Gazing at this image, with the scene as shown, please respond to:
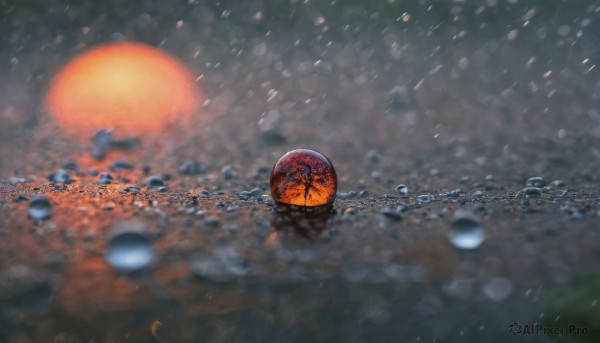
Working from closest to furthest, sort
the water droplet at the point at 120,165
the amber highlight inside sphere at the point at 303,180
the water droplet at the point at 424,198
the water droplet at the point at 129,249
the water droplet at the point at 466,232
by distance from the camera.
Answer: the water droplet at the point at 129,249 < the water droplet at the point at 466,232 < the amber highlight inside sphere at the point at 303,180 < the water droplet at the point at 424,198 < the water droplet at the point at 120,165

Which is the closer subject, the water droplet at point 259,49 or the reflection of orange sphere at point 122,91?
the reflection of orange sphere at point 122,91

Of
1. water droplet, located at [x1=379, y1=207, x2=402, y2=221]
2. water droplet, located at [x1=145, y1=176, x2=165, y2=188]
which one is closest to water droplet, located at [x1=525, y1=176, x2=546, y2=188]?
water droplet, located at [x1=379, y1=207, x2=402, y2=221]

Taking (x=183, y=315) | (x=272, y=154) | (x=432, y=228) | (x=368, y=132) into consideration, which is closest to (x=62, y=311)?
(x=183, y=315)

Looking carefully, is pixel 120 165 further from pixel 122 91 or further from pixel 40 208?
pixel 122 91

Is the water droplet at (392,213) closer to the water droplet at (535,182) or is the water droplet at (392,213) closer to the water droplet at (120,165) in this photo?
the water droplet at (535,182)

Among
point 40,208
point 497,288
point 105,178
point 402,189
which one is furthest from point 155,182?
point 497,288

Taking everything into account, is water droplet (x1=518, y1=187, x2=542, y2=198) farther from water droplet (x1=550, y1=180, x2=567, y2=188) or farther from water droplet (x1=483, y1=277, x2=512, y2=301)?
water droplet (x1=483, y1=277, x2=512, y2=301)

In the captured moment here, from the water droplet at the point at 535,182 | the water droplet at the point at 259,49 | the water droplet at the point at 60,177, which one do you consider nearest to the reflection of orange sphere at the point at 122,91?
the water droplet at the point at 259,49

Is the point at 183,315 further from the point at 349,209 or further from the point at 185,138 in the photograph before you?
the point at 185,138
